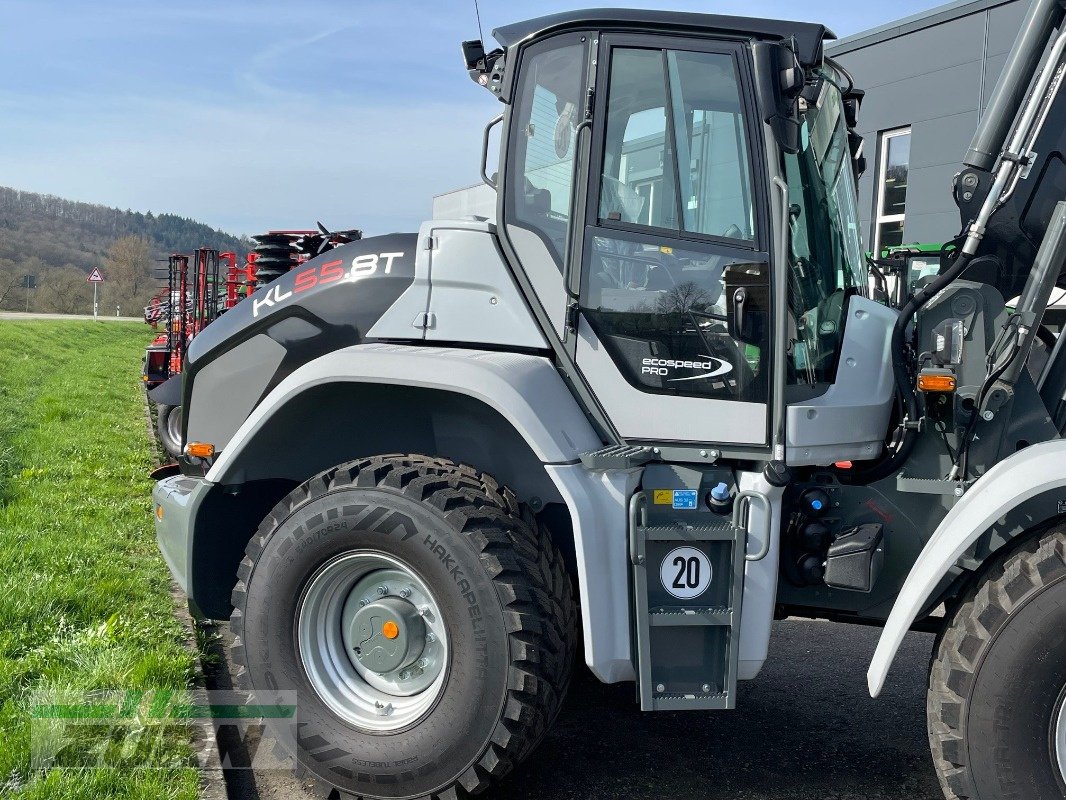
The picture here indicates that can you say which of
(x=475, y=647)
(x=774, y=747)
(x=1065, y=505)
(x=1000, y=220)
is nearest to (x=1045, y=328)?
(x=1000, y=220)

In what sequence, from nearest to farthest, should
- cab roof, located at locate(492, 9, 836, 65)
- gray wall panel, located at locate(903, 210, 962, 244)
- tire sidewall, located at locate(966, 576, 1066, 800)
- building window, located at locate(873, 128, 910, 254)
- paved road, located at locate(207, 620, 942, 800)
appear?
1. tire sidewall, located at locate(966, 576, 1066, 800)
2. cab roof, located at locate(492, 9, 836, 65)
3. paved road, located at locate(207, 620, 942, 800)
4. gray wall panel, located at locate(903, 210, 962, 244)
5. building window, located at locate(873, 128, 910, 254)

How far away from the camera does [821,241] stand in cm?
384

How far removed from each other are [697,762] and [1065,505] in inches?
66.5

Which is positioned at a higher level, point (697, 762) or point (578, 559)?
point (578, 559)

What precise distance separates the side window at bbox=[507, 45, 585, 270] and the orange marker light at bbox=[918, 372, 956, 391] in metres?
1.33

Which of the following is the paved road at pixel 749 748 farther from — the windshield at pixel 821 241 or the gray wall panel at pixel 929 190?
the gray wall panel at pixel 929 190

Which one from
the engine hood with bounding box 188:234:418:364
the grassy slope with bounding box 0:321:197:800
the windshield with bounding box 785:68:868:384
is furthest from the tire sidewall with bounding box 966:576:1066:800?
the grassy slope with bounding box 0:321:197:800

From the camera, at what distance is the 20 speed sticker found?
340 cm

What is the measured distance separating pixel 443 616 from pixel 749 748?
5.02 feet

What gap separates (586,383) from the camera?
360 cm

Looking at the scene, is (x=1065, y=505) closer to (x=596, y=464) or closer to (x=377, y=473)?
(x=596, y=464)

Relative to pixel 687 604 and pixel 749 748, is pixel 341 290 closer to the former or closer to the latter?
pixel 687 604

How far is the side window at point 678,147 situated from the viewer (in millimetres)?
3422

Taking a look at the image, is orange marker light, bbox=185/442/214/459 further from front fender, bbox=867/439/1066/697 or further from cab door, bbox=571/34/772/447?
front fender, bbox=867/439/1066/697
